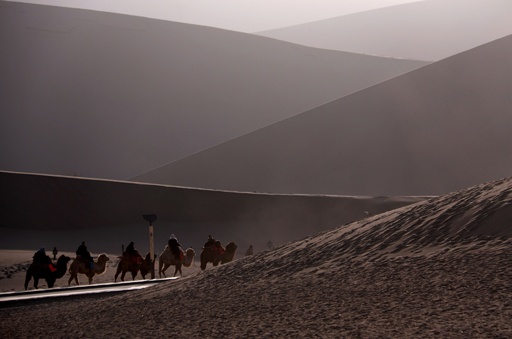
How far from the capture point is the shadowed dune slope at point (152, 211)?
43875 mm

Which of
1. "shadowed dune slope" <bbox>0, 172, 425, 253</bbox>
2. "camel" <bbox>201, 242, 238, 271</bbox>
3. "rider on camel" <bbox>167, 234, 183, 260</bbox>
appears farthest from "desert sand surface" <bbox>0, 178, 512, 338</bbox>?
"shadowed dune slope" <bbox>0, 172, 425, 253</bbox>

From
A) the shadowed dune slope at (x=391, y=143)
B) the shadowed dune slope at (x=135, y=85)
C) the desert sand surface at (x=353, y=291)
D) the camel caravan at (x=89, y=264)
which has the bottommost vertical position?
the desert sand surface at (x=353, y=291)

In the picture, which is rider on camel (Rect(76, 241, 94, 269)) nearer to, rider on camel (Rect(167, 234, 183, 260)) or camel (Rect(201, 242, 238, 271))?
rider on camel (Rect(167, 234, 183, 260))

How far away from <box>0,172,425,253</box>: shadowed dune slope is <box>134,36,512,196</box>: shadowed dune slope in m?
14.8

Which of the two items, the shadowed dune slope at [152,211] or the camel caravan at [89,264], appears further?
the shadowed dune slope at [152,211]

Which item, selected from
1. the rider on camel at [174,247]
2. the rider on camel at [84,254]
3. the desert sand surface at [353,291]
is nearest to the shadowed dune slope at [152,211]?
the rider on camel at [174,247]

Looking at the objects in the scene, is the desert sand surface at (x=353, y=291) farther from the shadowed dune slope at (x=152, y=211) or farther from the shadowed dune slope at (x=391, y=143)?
the shadowed dune slope at (x=391, y=143)

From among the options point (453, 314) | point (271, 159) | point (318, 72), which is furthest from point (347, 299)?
point (318, 72)

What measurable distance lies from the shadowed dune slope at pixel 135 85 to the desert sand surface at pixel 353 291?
250 ft

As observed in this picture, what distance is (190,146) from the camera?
3871 inches

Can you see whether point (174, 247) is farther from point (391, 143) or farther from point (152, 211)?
point (391, 143)

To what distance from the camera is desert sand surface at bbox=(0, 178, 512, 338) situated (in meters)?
9.27

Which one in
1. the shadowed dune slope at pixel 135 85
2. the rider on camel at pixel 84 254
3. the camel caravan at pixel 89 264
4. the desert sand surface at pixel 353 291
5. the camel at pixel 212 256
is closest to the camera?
the desert sand surface at pixel 353 291

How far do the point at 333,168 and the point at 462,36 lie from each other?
111m
